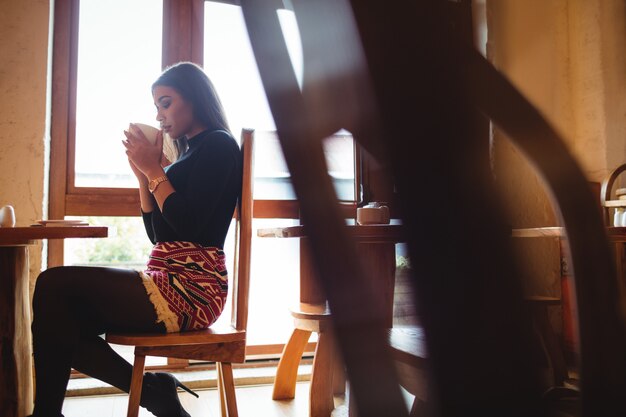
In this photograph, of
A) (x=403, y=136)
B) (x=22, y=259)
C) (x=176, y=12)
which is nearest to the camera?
(x=403, y=136)

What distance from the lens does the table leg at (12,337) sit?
164 cm

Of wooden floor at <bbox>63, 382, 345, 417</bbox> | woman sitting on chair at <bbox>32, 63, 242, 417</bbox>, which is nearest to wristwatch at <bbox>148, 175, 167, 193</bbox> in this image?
woman sitting on chair at <bbox>32, 63, 242, 417</bbox>

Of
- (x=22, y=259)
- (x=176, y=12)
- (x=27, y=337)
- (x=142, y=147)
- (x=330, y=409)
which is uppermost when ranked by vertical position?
(x=176, y=12)

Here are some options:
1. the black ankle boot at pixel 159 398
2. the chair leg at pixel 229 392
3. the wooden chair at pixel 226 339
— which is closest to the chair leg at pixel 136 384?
the wooden chair at pixel 226 339

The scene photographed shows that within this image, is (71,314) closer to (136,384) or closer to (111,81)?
(136,384)

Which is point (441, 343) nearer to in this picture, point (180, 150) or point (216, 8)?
point (180, 150)

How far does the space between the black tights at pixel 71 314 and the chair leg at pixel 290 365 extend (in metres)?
0.99

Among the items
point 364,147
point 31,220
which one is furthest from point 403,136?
point 31,220

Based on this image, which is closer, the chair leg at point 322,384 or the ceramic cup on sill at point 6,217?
the ceramic cup on sill at point 6,217

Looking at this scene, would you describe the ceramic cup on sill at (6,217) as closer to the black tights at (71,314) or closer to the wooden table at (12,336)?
Answer: the wooden table at (12,336)

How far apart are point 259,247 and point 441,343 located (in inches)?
105

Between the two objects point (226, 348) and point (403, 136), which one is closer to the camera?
point (403, 136)

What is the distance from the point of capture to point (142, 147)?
153 centimetres

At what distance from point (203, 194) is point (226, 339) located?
16.5 inches
